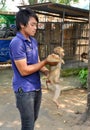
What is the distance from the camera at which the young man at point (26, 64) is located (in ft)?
9.47

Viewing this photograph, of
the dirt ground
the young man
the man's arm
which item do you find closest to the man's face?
the young man

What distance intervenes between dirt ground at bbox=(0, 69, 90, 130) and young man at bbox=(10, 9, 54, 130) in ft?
3.68

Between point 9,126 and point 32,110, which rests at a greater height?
point 32,110

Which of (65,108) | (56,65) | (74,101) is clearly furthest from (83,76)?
(56,65)

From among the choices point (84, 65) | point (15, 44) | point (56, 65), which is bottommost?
point (84, 65)

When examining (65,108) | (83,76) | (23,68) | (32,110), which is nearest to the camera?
(23,68)

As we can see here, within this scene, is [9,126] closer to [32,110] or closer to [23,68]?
[32,110]

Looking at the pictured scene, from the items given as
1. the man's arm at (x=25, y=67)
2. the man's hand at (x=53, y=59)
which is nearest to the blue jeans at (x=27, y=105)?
the man's arm at (x=25, y=67)

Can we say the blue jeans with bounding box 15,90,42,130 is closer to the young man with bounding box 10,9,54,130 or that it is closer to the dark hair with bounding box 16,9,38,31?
the young man with bounding box 10,9,54,130

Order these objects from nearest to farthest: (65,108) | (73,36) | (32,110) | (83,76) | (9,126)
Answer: (32,110) < (9,126) < (65,108) < (83,76) < (73,36)

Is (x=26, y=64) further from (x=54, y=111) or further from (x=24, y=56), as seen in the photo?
(x=54, y=111)

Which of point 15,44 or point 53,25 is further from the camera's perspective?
point 53,25

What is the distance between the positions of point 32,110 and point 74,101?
3.64 m

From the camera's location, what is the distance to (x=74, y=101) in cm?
661
